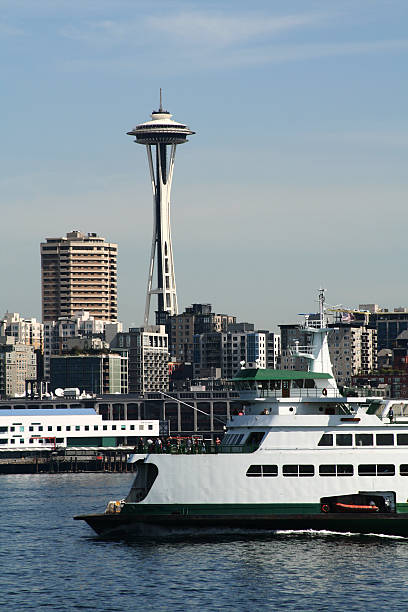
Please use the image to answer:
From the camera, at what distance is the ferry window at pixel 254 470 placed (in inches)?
2270

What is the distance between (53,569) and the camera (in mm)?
53938

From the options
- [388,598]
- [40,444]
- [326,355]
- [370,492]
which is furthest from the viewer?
[40,444]

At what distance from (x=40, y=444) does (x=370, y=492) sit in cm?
11938

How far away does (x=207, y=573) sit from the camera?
51.1m

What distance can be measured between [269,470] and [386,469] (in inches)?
219

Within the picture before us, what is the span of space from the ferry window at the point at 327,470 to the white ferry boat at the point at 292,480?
5 centimetres

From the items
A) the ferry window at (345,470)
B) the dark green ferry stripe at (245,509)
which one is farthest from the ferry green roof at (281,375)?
the dark green ferry stripe at (245,509)

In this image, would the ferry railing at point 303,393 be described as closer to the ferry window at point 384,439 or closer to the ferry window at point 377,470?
the ferry window at point 384,439

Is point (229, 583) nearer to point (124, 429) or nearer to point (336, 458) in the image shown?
point (336, 458)

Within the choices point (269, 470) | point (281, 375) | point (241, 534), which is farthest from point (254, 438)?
point (241, 534)

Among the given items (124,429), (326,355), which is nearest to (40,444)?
(124,429)

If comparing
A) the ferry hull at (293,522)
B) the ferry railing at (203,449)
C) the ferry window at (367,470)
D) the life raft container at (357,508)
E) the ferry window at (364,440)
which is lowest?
the ferry hull at (293,522)

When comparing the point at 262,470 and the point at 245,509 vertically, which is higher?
the point at 262,470

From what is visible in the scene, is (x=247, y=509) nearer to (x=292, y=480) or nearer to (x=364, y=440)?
(x=292, y=480)
